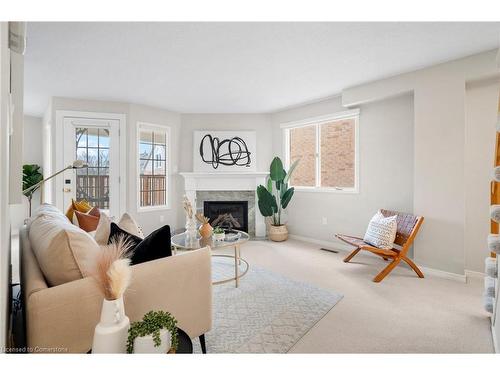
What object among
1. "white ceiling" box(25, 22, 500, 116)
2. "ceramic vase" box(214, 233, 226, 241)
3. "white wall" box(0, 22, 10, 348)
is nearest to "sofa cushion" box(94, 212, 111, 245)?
"ceramic vase" box(214, 233, 226, 241)

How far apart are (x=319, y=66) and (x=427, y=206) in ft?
6.52

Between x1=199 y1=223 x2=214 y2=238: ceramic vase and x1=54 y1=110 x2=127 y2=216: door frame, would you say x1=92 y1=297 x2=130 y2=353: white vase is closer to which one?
x1=199 y1=223 x2=214 y2=238: ceramic vase

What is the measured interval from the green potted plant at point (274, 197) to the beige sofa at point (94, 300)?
2932 millimetres

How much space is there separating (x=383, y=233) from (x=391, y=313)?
3.35 ft

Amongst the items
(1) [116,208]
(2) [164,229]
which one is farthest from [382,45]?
(1) [116,208]

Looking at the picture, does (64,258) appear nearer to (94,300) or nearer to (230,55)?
(94,300)

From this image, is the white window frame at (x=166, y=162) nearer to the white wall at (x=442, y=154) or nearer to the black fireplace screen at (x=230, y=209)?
the black fireplace screen at (x=230, y=209)

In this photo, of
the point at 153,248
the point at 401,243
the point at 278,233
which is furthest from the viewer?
the point at 278,233

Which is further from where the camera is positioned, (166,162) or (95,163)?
(166,162)

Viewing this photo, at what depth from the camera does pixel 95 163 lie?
4.27 m

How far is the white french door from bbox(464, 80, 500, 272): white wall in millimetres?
4792

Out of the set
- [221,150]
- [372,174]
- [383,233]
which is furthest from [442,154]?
[221,150]
